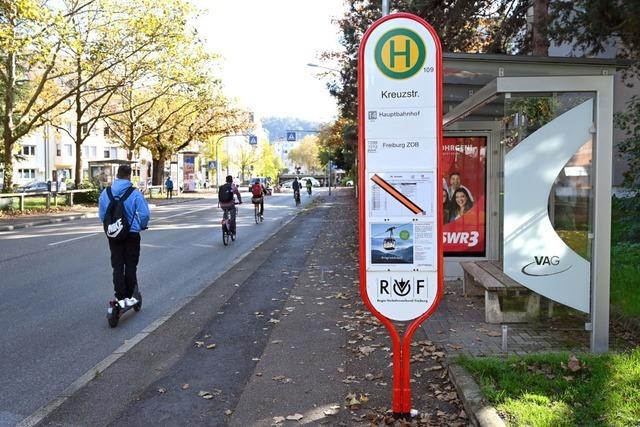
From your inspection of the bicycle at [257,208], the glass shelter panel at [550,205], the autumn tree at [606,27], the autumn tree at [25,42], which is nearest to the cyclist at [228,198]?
the bicycle at [257,208]

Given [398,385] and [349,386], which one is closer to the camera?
[398,385]

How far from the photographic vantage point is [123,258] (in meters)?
7.17

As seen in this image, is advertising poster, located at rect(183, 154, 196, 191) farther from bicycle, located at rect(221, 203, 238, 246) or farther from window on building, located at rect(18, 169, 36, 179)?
bicycle, located at rect(221, 203, 238, 246)

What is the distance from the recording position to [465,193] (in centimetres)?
888

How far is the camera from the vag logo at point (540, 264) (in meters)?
5.34

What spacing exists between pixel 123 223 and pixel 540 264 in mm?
4470

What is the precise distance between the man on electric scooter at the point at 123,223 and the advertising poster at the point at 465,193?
4.30m

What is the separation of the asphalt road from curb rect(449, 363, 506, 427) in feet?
10.3

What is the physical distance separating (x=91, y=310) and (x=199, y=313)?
1514 millimetres

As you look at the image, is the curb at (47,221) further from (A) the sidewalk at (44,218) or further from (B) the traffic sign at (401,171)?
(B) the traffic sign at (401,171)

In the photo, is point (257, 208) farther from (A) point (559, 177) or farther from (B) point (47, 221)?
(A) point (559, 177)

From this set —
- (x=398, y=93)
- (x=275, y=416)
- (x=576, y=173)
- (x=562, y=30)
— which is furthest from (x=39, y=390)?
(x=562, y=30)

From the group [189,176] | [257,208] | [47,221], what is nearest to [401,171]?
[257,208]

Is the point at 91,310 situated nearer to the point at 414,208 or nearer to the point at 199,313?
the point at 199,313
